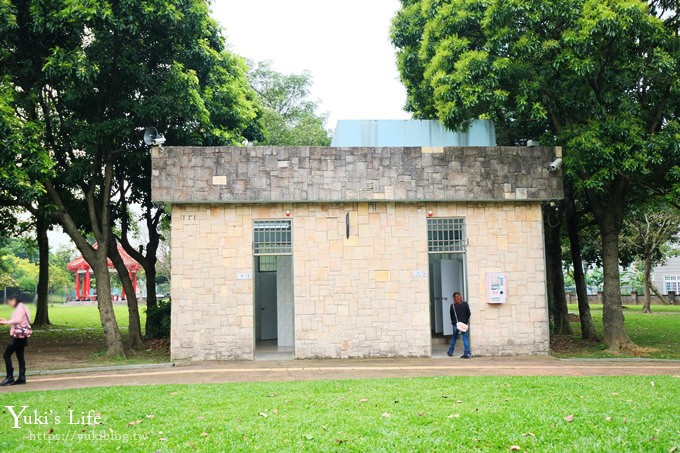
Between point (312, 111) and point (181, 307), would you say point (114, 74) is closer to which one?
point (181, 307)

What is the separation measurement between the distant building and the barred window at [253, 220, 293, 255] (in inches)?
1835

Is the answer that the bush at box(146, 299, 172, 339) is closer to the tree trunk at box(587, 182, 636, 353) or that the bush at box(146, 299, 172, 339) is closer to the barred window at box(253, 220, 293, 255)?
the barred window at box(253, 220, 293, 255)

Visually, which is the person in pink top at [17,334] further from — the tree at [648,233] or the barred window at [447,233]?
the tree at [648,233]

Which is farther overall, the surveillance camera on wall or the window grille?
the window grille

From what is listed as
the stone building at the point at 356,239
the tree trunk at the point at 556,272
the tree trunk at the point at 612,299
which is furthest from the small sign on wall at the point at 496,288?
the tree trunk at the point at 556,272

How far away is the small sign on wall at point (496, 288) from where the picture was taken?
582 inches

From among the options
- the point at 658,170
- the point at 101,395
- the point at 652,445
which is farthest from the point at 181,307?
the point at 658,170

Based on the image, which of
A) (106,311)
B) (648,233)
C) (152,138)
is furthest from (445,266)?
(648,233)

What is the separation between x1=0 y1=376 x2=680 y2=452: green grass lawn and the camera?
6.58 m

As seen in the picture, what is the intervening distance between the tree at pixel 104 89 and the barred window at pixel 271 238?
12.2 ft

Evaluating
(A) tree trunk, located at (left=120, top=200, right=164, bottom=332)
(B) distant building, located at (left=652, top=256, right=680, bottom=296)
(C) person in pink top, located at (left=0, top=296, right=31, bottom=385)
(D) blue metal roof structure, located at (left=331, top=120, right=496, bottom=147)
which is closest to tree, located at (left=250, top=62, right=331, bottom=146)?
(A) tree trunk, located at (left=120, top=200, right=164, bottom=332)

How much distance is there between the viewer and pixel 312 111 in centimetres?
3919

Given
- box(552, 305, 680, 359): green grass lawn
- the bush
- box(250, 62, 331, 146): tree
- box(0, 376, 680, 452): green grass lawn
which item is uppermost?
box(250, 62, 331, 146): tree

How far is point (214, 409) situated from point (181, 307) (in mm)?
6351
